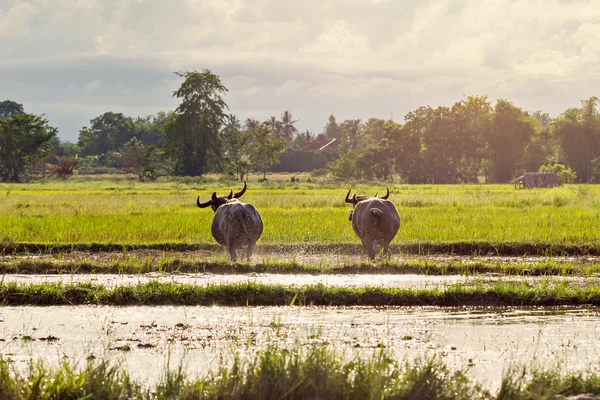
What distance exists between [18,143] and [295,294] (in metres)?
49.4

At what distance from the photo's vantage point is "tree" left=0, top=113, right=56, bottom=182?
52.5 m

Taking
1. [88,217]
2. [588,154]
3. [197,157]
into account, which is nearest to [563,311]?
[88,217]

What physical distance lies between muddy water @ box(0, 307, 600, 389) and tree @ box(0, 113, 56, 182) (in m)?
48.5

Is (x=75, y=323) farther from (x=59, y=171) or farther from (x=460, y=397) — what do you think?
(x=59, y=171)

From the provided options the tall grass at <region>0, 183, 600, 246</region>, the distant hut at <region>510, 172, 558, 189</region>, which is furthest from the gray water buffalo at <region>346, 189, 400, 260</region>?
the distant hut at <region>510, 172, 558, 189</region>

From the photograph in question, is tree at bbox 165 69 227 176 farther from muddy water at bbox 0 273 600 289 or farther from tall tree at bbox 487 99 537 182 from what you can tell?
muddy water at bbox 0 273 600 289

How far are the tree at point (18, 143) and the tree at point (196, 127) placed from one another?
9.31 m

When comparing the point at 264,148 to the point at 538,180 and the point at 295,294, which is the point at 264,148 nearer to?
the point at 538,180

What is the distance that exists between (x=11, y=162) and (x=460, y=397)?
2081 inches

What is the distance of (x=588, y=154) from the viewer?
2393 inches

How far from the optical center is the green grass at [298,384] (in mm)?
4270

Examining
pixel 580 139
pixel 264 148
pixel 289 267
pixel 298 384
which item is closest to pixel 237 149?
pixel 264 148

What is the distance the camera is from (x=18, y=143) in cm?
5244

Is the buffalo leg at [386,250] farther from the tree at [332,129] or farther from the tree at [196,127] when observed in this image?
the tree at [332,129]
